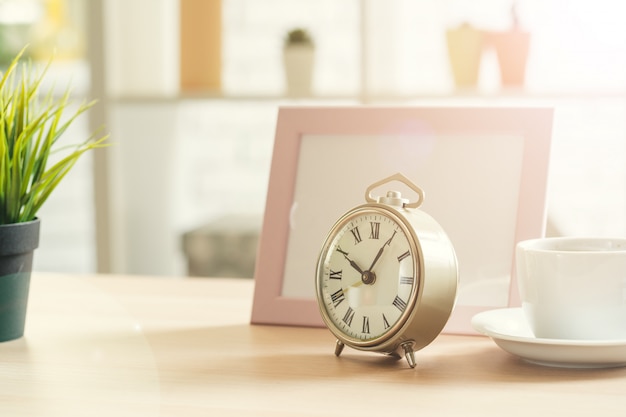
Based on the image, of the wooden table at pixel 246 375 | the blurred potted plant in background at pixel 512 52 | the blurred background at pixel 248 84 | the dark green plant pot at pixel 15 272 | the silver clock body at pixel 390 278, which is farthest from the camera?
the blurred background at pixel 248 84

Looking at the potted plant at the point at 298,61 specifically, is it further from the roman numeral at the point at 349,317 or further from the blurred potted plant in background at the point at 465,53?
the roman numeral at the point at 349,317

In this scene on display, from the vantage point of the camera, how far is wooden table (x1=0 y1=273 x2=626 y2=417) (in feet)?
2.42

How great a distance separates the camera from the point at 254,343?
38.1 inches

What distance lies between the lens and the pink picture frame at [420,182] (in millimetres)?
1004

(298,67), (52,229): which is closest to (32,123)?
(298,67)

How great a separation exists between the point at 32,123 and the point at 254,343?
0.34 metres

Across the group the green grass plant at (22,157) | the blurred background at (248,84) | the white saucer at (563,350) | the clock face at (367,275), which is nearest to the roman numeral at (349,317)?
the clock face at (367,275)

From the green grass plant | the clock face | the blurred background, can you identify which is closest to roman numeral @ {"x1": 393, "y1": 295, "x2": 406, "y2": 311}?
the clock face

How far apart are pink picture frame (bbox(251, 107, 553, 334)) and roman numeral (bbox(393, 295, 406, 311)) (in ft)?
0.52

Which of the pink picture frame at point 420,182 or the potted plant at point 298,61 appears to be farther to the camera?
the potted plant at point 298,61

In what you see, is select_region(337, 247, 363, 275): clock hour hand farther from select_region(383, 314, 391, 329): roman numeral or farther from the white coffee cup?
the white coffee cup

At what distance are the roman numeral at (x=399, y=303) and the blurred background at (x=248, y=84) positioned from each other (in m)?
1.45

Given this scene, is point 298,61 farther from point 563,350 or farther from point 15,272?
point 563,350

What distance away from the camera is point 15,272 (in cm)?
100
